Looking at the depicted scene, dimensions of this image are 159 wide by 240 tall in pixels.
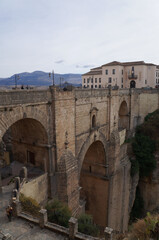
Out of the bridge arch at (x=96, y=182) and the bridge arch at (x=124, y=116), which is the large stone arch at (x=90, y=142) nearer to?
the bridge arch at (x=96, y=182)

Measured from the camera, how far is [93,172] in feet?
64.2

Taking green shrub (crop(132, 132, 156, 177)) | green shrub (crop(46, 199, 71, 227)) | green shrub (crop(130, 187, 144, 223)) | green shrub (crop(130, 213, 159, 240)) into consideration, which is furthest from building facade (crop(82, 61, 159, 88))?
green shrub (crop(130, 213, 159, 240))

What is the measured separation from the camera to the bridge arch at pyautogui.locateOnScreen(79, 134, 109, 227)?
18828 millimetres

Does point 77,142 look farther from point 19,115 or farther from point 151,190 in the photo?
point 151,190

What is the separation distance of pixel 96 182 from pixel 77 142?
6989mm

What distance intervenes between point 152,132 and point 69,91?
17150 millimetres

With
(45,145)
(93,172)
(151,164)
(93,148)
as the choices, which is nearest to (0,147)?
(45,145)

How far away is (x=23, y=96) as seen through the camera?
31.5 feet

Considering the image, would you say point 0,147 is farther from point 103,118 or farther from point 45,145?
point 103,118

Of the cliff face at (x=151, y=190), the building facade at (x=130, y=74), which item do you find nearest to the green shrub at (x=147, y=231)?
the cliff face at (x=151, y=190)

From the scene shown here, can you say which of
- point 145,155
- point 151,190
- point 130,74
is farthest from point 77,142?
point 130,74

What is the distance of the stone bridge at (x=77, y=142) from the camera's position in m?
10.7

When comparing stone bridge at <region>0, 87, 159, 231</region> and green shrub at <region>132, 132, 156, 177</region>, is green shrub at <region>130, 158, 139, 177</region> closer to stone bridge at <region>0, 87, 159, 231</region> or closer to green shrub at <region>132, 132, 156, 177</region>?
green shrub at <region>132, 132, 156, 177</region>

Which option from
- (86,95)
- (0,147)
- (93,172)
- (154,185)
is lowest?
(154,185)
